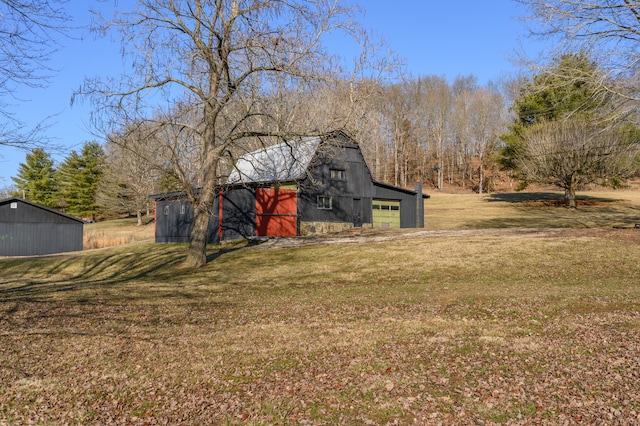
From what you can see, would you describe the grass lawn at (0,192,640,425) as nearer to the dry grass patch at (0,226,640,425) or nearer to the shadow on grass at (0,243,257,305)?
the dry grass patch at (0,226,640,425)

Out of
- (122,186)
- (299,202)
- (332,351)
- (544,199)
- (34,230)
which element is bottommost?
(332,351)

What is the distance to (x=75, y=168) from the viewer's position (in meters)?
68.0

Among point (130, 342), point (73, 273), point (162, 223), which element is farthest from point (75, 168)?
point (130, 342)

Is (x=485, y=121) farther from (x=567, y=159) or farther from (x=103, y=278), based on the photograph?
(x=103, y=278)

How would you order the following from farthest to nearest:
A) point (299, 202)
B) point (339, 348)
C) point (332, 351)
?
point (299, 202) < point (339, 348) < point (332, 351)

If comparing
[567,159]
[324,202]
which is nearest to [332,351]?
[324,202]

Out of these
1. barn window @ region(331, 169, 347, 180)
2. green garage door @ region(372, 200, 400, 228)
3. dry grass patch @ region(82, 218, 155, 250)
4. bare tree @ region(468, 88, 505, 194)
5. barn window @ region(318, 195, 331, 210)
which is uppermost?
bare tree @ region(468, 88, 505, 194)

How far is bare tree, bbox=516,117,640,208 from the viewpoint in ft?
148

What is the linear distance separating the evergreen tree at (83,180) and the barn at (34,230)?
27620 millimetres

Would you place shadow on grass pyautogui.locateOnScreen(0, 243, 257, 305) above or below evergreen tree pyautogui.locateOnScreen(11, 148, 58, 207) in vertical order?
below

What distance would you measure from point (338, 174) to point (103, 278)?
1789 cm

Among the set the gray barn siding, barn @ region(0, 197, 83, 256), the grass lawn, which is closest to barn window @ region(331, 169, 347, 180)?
the gray barn siding

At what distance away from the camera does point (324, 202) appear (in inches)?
1345

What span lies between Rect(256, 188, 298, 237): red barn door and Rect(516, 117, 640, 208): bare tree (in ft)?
89.2
